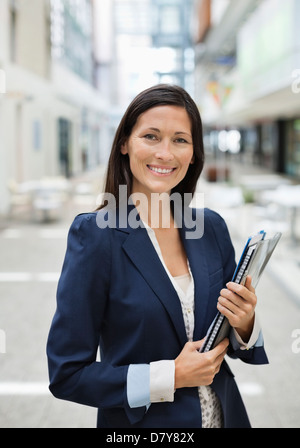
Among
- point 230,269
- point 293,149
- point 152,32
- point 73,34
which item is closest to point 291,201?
point 230,269

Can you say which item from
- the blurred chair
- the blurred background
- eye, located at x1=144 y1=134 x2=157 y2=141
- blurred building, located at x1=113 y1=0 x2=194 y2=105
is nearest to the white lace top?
eye, located at x1=144 y1=134 x2=157 y2=141

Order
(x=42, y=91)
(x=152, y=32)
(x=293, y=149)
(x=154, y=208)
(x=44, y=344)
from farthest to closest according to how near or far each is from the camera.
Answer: (x=152, y=32) < (x=293, y=149) < (x=42, y=91) < (x=44, y=344) < (x=154, y=208)

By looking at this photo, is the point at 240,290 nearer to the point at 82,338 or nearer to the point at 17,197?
the point at 82,338

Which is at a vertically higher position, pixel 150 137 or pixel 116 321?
pixel 150 137

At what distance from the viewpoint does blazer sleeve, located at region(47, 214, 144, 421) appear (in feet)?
3.52

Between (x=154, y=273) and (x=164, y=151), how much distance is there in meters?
0.28

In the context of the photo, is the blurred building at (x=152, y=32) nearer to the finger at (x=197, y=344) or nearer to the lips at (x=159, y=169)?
the lips at (x=159, y=169)

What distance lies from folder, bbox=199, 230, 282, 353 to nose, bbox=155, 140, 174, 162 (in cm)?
28

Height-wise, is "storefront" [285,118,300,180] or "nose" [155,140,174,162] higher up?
"storefront" [285,118,300,180]

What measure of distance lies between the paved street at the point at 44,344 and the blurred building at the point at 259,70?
16.5ft

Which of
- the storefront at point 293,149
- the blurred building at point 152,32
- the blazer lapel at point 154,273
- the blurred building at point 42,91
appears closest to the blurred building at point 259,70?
the storefront at point 293,149

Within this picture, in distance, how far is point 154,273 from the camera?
1.13 metres

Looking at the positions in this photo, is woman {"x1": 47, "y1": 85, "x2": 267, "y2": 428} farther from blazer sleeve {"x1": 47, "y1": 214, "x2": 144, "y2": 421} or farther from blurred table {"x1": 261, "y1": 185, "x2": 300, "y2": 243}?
blurred table {"x1": 261, "y1": 185, "x2": 300, "y2": 243}

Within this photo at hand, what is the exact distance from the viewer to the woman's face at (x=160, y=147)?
44.4 inches
